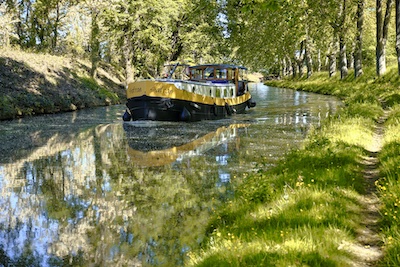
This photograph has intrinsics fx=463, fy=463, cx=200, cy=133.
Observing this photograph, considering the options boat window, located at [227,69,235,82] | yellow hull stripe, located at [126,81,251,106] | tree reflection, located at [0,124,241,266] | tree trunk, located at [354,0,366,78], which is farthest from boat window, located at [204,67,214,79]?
tree reflection, located at [0,124,241,266]

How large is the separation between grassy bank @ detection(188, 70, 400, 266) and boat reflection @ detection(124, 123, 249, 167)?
12.6 feet

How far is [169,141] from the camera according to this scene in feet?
48.3

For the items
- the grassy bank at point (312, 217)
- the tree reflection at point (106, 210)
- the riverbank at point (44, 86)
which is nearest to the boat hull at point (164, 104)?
the riverbank at point (44, 86)

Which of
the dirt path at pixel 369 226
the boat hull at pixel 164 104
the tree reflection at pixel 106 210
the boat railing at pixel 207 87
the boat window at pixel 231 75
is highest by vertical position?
the boat window at pixel 231 75

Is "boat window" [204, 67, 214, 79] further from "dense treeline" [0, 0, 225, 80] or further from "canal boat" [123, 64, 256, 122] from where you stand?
"dense treeline" [0, 0, 225, 80]

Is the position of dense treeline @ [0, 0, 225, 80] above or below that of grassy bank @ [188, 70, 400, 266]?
above

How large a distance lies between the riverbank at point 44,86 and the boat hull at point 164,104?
5.89m

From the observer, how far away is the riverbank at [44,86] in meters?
22.9

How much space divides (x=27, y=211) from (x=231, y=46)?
115 ft

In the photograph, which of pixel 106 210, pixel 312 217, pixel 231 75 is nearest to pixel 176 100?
pixel 231 75

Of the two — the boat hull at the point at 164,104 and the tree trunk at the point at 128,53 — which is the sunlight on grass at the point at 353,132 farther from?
the tree trunk at the point at 128,53

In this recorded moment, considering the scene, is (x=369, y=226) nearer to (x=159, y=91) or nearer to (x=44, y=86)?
(x=159, y=91)

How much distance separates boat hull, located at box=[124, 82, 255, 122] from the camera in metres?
19.6

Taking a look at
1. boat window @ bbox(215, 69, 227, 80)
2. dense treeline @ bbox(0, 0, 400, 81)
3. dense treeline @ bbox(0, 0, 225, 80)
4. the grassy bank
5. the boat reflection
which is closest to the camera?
the grassy bank
